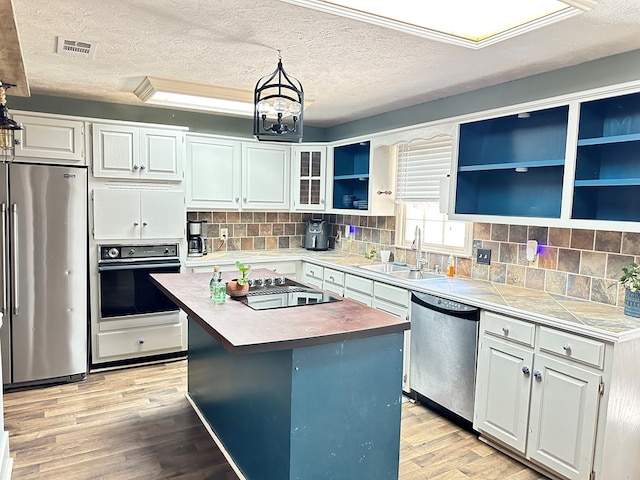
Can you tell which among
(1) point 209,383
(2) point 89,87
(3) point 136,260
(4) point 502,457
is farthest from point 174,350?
(4) point 502,457

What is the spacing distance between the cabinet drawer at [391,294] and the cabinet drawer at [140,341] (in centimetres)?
182

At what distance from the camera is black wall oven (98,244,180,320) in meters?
3.71

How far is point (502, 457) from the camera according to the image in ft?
8.61

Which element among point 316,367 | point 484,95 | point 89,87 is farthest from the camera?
point 89,87

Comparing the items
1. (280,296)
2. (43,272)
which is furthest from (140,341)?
(280,296)

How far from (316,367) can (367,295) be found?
1810mm

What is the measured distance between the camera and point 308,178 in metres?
4.79

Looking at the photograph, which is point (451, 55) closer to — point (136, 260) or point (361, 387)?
point (361, 387)

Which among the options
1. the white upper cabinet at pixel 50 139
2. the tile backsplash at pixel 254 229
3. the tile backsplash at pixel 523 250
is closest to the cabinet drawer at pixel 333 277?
the tile backsplash at pixel 523 250

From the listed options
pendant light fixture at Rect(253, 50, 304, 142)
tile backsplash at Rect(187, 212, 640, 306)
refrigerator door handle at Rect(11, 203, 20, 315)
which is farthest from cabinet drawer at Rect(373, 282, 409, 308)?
refrigerator door handle at Rect(11, 203, 20, 315)

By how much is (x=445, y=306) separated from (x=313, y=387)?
1323mm

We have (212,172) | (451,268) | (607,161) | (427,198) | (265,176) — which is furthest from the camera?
(265,176)

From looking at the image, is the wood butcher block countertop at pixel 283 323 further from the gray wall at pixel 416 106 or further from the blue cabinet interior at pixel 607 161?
the gray wall at pixel 416 106

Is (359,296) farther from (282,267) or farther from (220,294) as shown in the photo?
(220,294)
